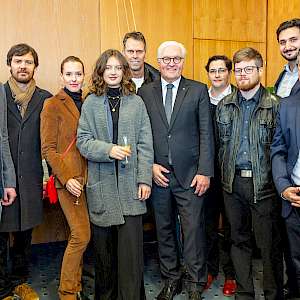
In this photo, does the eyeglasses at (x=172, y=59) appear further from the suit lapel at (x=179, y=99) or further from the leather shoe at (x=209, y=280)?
the leather shoe at (x=209, y=280)

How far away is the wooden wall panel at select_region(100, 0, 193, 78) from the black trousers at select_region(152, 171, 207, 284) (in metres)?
1.94

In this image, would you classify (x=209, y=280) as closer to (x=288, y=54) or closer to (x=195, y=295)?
(x=195, y=295)

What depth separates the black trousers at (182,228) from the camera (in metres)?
2.88

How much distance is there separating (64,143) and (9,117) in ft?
1.40

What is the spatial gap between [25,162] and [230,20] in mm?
3015

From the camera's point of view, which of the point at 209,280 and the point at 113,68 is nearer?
the point at 113,68

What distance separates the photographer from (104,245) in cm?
268

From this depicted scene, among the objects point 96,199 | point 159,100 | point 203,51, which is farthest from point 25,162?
point 203,51

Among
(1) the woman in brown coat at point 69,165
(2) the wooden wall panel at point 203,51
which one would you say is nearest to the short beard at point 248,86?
(1) the woman in brown coat at point 69,165

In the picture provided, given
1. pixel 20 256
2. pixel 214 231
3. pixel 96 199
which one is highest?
pixel 96 199

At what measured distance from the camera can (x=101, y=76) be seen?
8.76ft

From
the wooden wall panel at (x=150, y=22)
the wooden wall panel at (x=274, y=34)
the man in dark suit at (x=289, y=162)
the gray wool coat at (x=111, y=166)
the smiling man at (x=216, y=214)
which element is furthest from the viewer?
the wooden wall panel at (x=274, y=34)

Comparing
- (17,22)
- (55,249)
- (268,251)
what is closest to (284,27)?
(268,251)

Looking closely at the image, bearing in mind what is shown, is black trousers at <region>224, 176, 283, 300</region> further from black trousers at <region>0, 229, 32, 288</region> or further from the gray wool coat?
black trousers at <region>0, 229, 32, 288</region>
